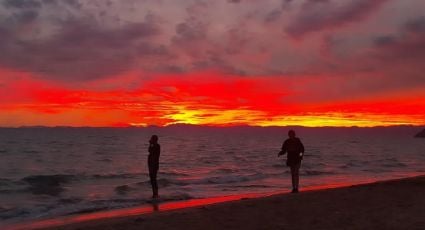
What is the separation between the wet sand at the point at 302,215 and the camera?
31.7 ft

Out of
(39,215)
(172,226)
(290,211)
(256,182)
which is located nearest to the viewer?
(172,226)

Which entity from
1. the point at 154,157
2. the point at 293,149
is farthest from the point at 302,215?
the point at 154,157

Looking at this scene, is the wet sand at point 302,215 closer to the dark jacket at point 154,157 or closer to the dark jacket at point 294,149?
the dark jacket at point 294,149

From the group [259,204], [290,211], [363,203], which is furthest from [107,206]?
[363,203]

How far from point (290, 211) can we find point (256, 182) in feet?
48.0

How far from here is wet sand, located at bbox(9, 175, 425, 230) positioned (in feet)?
31.7

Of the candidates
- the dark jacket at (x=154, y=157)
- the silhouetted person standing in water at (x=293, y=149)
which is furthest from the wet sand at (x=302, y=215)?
the dark jacket at (x=154, y=157)

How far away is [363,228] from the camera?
9.09 m

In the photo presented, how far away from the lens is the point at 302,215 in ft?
35.6

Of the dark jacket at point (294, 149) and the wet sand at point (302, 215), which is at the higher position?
the dark jacket at point (294, 149)

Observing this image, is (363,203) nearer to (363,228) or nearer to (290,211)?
(290,211)

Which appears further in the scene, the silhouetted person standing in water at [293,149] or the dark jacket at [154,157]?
the dark jacket at [154,157]

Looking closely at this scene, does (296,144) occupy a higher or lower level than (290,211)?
higher

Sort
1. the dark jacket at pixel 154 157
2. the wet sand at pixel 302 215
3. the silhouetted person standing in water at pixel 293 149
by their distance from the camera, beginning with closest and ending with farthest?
1. the wet sand at pixel 302 215
2. the silhouetted person standing in water at pixel 293 149
3. the dark jacket at pixel 154 157
